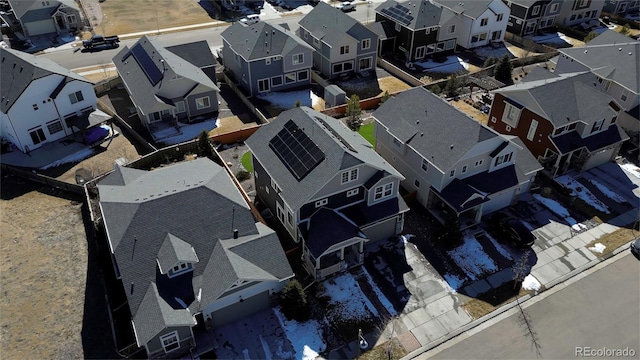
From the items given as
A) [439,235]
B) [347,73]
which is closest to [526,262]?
[439,235]

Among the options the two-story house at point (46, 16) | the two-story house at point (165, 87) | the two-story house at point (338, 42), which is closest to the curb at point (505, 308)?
the two-story house at point (165, 87)

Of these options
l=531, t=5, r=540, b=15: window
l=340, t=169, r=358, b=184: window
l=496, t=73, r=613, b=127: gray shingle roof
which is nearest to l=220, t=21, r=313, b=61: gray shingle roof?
l=496, t=73, r=613, b=127: gray shingle roof

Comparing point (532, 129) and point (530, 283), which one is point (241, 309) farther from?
point (532, 129)

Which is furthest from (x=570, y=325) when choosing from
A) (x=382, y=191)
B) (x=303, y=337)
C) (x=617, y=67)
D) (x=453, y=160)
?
(x=617, y=67)

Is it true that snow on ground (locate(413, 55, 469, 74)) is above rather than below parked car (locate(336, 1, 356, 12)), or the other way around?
below

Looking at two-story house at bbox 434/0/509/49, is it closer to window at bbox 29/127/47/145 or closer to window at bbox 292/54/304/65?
window at bbox 292/54/304/65

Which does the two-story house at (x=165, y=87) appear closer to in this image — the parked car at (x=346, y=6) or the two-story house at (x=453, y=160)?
the two-story house at (x=453, y=160)

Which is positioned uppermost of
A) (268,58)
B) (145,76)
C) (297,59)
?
(268,58)
